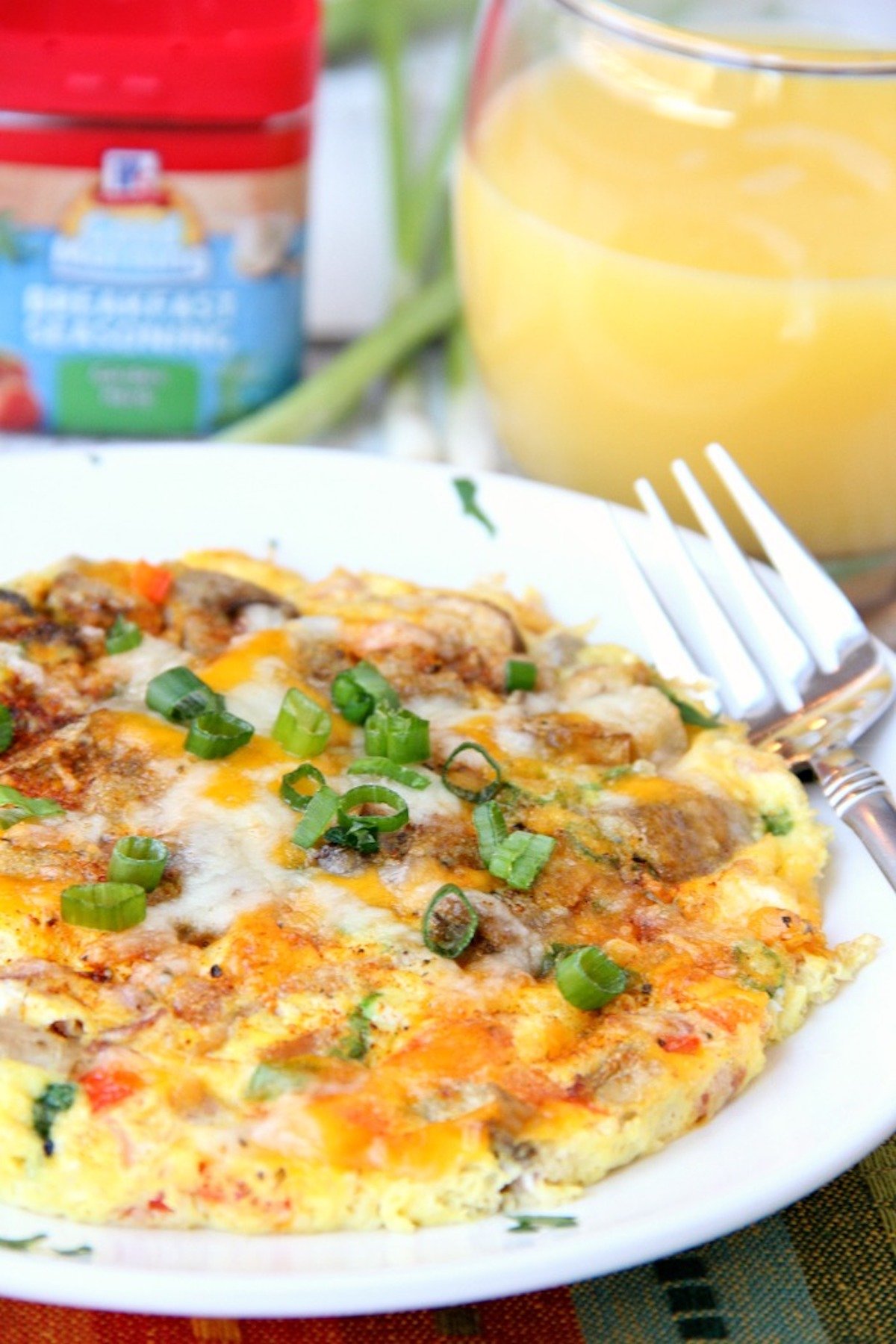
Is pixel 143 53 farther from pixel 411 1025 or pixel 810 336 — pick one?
pixel 411 1025

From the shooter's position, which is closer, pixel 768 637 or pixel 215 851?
pixel 215 851

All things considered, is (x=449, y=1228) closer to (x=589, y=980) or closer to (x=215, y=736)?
(x=589, y=980)

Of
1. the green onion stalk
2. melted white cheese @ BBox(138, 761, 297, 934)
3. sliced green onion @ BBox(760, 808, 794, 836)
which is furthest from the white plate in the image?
the green onion stalk

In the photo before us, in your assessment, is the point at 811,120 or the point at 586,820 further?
the point at 811,120

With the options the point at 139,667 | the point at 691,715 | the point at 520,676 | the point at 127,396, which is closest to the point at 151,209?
the point at 127,396

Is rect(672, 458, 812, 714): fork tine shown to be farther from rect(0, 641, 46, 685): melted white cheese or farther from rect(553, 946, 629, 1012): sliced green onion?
rect(0, 641, 46, 685): melted white cheese

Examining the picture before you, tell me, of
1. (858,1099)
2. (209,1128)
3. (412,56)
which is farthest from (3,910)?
(412,56)
